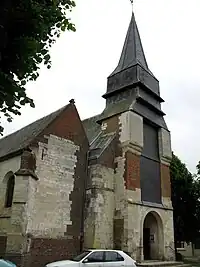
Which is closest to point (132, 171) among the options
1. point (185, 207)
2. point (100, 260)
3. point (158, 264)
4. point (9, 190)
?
point (158, 264)

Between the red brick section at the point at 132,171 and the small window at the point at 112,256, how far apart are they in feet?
20.0

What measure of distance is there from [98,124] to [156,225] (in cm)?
812

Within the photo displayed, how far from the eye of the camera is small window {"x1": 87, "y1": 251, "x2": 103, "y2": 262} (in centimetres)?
1133

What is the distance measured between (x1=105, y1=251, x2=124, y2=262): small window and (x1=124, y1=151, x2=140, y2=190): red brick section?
240 inches

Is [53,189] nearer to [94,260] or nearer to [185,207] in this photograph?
[94,260]

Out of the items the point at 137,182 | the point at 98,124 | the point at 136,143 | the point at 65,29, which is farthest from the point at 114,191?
the point at 65,29

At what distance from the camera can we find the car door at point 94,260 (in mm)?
11067

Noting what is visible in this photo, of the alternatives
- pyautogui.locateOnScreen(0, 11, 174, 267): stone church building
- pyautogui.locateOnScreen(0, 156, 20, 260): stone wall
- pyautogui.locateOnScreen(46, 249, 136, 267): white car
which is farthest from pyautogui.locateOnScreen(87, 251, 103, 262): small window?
pyautogui.locateOnScreen(0, 156, 20, 260): stone wall

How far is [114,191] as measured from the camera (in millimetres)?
18031

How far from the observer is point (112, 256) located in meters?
11.7

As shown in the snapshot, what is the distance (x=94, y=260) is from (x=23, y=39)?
8.51m

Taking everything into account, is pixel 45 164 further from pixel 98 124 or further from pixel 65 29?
pixel 65 29

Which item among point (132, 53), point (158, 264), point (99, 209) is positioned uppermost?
point (132, 53)

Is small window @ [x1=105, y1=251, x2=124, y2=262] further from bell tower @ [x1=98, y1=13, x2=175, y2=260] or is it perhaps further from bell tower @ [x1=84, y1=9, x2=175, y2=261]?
bell tower @ [x1=98, y1=13, x2=175, y2=260]
